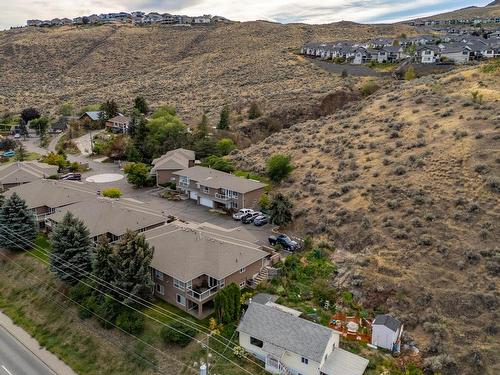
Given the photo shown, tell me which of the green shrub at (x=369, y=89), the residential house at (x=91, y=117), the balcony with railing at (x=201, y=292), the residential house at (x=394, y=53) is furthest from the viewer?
the residential house at (x=394, y=53)

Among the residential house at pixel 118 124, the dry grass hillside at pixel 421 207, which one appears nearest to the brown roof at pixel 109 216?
the dry grass hillside at pixel 421 207

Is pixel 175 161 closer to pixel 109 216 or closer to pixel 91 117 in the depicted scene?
pixel 109 216

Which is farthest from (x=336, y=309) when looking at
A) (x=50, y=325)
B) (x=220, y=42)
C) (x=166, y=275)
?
(x=220, y=42)

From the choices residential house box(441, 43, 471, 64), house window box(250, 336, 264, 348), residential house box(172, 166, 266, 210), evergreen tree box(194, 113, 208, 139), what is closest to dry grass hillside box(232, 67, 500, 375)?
residential house box(172, 166, 266, 210)

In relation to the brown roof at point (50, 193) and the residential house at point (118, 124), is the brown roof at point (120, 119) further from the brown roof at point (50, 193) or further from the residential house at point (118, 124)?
the brown roof at point (50, 193)

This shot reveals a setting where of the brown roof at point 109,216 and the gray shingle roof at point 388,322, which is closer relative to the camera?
the gray shingle roof at point 388,322

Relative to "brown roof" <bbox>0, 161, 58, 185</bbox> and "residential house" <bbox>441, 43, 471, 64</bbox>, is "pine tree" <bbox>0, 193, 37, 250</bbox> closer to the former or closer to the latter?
"brown roof" <bbox>0, 161, 58, 185</bbox>
